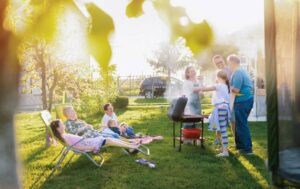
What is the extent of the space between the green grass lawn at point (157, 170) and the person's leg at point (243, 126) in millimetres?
180

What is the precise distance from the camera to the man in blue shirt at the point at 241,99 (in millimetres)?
6617

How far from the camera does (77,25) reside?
97cm

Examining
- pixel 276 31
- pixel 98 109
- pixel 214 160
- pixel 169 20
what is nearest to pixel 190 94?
pixel 214 160

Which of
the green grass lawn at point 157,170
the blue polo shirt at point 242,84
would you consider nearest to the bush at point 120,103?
the green grass lawn at point 157,170

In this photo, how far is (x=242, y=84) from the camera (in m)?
6.67

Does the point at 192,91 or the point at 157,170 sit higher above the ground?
the point at 192,91

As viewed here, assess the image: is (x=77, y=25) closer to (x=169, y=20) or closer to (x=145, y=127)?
(x=169, y=20)

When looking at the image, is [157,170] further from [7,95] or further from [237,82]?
[7,95]

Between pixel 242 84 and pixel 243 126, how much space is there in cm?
74

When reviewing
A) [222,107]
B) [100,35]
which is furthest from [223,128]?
[100,35]

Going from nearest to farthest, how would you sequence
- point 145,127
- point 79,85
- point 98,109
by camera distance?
point 79,85 → point 145,127 → point 98,109

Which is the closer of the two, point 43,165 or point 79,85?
point 43,165

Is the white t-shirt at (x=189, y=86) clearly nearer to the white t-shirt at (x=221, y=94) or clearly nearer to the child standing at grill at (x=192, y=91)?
the child standing at grill at (x=192, y=91)

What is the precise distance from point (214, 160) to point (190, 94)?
4.96 ft
